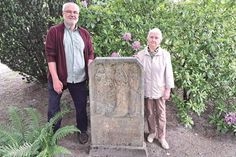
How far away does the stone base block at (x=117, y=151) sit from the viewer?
431 centimetres

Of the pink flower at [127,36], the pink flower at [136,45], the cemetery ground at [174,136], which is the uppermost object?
the pink flower at [127,36]

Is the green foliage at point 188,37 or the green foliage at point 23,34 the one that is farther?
the green foliage at point 23,34

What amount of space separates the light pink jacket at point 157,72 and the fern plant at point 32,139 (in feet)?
3.61

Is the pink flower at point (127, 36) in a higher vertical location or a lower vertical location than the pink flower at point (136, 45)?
higher

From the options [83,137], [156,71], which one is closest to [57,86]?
[83,137]

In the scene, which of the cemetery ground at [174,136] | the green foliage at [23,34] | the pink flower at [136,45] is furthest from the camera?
the green foliage at [23,34]

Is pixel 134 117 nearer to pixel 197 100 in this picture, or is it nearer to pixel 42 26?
Answer: pixel 197 100

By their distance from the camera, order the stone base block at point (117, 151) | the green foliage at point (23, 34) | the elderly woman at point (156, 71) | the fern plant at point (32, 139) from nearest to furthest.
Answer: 1. the fern plant at point (32, 139)
2. the elderly woman at point (156, 71)
3. the stone base block at point (117, 151)
4. the green foliage at point (23, 34)

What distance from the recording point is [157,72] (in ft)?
13.7

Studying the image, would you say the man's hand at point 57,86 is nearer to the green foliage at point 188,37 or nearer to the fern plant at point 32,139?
the fern plant at point 32,139

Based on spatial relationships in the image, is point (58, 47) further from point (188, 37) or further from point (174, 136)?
point (174, 136)

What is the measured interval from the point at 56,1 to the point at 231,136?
3.55m

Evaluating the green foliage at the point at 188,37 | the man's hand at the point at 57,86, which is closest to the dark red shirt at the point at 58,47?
the man's hand at the point at 57,86

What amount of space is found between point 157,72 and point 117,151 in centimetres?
114
